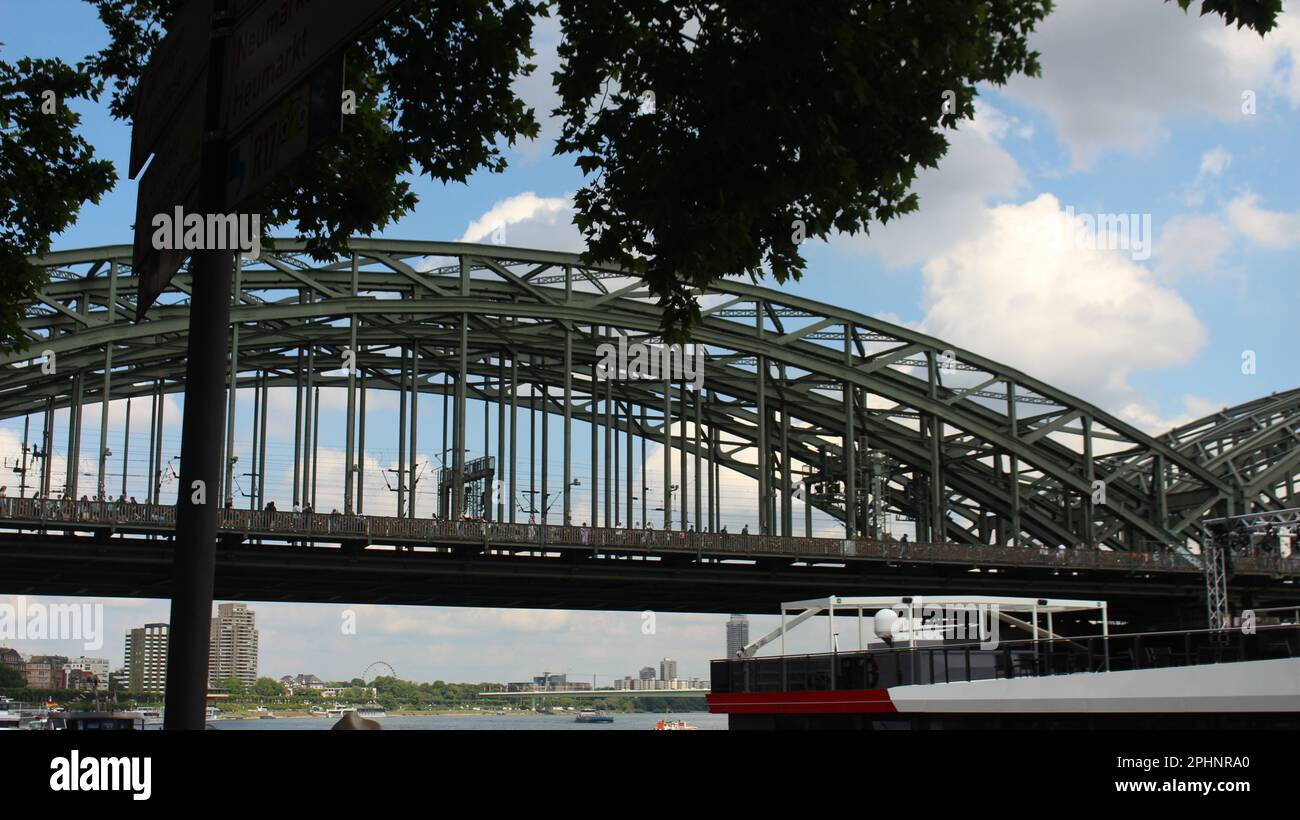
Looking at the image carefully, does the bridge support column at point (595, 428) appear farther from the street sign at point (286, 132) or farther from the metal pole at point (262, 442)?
the street sign at point (286, 132)

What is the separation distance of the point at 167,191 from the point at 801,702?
20.9 meters

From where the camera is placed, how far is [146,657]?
114 meters

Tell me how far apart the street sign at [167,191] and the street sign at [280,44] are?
47cm

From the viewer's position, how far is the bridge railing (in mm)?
56906

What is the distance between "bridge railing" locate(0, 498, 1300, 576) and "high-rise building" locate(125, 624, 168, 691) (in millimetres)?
39098

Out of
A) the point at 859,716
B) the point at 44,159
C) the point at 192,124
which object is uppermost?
the point at 44,159

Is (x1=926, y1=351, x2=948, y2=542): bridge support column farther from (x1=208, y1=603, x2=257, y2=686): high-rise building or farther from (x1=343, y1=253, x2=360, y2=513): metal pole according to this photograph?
(x1=208, y1=603, x2=257, y2=686): high-rise building

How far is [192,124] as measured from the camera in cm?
808

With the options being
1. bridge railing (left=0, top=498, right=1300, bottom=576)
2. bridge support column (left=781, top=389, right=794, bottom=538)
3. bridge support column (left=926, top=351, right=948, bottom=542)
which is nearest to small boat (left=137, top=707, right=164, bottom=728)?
bridge railing (left=0, top=498, right=1300, bottom=576)

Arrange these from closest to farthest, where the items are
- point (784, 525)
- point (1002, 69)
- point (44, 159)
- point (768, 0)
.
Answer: point (768, 0), point (1002, 69), point (44, 159), point (784, 525)

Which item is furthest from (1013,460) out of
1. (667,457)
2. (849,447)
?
(667,457)
